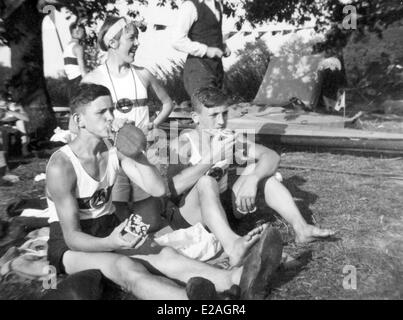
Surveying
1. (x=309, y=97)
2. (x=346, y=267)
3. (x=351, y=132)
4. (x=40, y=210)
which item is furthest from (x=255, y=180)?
(x=309, y=97)

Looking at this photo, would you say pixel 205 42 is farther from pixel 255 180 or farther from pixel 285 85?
pixel 285 85

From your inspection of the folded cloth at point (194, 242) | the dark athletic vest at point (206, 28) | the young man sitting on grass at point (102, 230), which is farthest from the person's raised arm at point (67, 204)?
the dark athletic vest at point (206, 28)

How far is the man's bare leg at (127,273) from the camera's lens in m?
2.24

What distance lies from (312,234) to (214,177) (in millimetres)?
759

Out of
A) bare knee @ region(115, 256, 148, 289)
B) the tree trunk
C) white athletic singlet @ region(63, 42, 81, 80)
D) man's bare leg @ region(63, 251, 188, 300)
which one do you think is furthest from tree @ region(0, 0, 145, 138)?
bare knee @ region(115, 256, 148, 289)

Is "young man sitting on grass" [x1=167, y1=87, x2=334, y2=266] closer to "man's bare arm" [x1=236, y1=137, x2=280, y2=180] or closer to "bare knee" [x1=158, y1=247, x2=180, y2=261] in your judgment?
"man's bare arm" [x1=236, y1=137, x2=280, y2=180]

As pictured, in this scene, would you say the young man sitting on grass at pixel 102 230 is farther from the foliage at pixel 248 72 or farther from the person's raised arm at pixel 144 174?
the foliage at pixel 248 72

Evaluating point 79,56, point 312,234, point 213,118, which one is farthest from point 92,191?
point 79,56

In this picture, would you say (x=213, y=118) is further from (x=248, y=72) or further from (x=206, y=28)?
(x=248, y=72)

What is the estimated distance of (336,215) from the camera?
3.93 metres

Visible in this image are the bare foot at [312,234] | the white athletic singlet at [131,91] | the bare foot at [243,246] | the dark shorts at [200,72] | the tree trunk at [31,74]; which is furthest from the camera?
the tree trunk at [31,74]

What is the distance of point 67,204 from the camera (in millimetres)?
2531

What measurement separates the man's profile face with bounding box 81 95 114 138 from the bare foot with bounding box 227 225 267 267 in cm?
98

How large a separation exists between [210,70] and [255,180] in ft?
6.33
